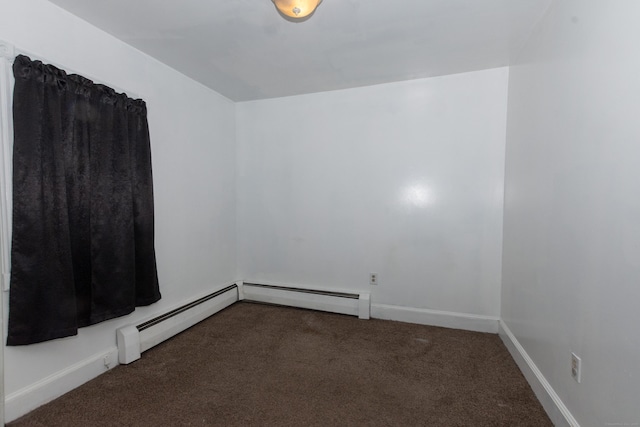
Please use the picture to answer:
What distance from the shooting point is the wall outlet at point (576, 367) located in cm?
131

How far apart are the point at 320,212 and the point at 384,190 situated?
29.0 inches

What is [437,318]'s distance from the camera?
107 inches

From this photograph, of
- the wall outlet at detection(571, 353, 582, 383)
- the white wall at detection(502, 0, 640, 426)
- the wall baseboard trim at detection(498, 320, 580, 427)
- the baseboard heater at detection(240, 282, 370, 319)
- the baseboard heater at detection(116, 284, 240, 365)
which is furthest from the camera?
the baseboard heater at detection(240, 282, 370, 319)

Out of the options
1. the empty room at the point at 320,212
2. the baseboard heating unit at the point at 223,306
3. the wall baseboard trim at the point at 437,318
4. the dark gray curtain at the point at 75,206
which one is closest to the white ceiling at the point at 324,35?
the empty room at the point at 320,212

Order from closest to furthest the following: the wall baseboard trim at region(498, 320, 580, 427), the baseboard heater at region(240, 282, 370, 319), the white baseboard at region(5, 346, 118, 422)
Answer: the wall baseboard trim at region(498, 320, 580, 427) → the white baseboard at region(5, 346, 118, 422) → the baseboard heater at region(240, 282, 370, 319)

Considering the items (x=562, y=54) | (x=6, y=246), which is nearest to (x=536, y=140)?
(x=562, y=54)

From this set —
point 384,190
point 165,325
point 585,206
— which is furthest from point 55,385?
point 585,206

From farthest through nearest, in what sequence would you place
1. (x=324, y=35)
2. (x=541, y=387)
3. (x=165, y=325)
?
1. (x=165, y=325)
2. (x=324, y=35)
3. (x=541, y=387)

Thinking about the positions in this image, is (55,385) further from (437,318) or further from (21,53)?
(437,318)

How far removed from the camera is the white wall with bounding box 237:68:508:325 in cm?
257

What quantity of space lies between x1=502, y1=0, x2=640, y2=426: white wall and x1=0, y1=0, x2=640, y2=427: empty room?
0.01 m

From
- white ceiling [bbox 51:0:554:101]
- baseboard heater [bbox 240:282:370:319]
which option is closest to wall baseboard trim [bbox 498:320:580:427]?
baseboard heater [bbox 240:282:370:319]

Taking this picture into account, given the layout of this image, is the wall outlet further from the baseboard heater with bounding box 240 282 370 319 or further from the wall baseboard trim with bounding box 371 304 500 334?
the baseboard heater with bounding box 240 282 370 319

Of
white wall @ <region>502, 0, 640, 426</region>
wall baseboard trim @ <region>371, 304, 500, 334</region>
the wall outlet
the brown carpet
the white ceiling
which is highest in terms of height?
the white ceiling
